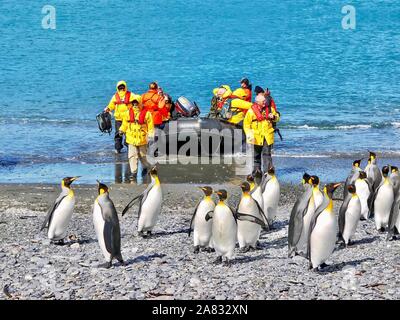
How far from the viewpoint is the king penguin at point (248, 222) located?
11867mm

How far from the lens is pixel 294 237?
460 inches

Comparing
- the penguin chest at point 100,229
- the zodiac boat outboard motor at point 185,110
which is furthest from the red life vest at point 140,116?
the penguin chest at point 100,229

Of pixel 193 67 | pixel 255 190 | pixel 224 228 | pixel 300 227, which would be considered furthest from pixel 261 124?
pixel 193 67

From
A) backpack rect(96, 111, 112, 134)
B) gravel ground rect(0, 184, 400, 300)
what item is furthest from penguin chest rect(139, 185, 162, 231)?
backpack rect(96, 111, 112, 134)

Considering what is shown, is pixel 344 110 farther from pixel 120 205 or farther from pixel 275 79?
pixel 120 205

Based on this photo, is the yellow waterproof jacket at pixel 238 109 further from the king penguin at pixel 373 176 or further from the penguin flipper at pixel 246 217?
the penguin flipper at pixel 246 217

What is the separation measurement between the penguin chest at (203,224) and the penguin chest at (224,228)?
1.37 ft

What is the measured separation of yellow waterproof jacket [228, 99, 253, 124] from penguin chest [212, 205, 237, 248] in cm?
714

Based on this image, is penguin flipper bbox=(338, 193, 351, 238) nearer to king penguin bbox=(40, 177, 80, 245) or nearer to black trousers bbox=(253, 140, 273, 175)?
king penguin bbox=(40, 177, 80, 245)

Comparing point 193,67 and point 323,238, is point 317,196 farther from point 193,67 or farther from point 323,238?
point 193,67

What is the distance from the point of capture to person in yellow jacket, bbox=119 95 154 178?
16672 millimetres

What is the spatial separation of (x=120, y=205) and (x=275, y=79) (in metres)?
29.1
